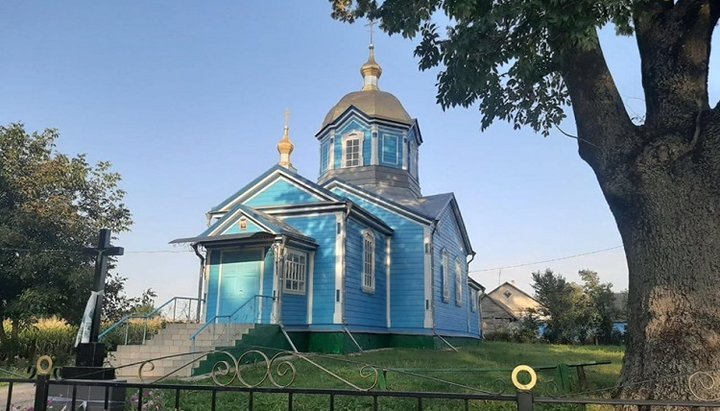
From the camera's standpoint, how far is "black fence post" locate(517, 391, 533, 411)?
7.31 ft

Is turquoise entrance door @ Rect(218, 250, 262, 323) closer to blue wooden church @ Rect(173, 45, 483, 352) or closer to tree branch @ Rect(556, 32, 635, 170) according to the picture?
blue wooden church @ Rect(173, 45, 483, 352)

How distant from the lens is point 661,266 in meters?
5.18

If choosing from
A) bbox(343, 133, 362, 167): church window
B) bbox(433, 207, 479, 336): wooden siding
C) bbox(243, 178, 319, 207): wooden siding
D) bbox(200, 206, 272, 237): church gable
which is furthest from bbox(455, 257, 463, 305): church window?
bbox(200, 206, 272, 237): church gable

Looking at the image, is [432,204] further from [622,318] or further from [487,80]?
[622,318]

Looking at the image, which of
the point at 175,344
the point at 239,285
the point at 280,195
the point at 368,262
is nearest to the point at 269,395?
the point at 175,344

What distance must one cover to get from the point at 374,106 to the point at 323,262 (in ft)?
25.7

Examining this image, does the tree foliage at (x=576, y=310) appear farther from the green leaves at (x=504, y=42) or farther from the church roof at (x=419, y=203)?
the green leaves at (x=504, y=42)

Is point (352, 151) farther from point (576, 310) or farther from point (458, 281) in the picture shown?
point (576, 310)

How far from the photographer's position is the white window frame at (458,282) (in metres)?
19.2

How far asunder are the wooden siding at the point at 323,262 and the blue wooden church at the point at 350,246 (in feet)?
0.09

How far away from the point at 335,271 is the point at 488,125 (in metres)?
7.10

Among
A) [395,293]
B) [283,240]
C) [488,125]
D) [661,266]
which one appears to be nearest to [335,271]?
[283,240]

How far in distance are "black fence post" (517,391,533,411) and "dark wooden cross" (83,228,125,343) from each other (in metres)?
4.18

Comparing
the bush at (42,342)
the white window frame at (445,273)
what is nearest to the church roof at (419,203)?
the white window frame at (445,273)
